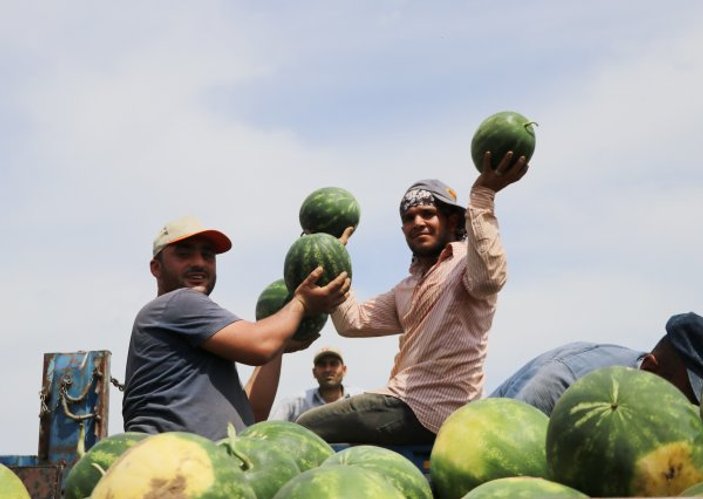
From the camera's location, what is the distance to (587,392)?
2.05 metres

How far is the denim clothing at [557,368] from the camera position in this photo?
507 centimetres

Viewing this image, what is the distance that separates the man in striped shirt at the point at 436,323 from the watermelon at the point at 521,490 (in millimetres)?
3066

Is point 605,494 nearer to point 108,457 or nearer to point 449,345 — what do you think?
point 108,457

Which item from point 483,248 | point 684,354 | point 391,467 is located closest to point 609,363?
point 684,354

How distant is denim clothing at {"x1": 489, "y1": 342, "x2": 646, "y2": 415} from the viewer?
5.07m

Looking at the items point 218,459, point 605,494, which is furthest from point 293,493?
point 605,494

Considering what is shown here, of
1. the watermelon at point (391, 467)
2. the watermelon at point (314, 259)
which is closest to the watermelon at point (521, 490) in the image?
the watermelon at point (391, 467)

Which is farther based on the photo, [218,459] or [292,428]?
[292,428]

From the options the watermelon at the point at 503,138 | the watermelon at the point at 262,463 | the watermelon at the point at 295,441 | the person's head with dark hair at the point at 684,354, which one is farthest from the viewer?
the watermelon at the point at 503,138

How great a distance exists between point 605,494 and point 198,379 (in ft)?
8.82

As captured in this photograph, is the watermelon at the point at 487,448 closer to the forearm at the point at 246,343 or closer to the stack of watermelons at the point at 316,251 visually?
the forearm at the point at 246,343

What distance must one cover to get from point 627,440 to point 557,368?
3354 mm

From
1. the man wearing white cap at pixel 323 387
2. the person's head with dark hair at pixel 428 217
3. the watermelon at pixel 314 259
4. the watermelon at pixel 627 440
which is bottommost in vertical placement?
the man wearing white cap at pixel 323 387

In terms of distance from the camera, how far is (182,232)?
490 centimetres
